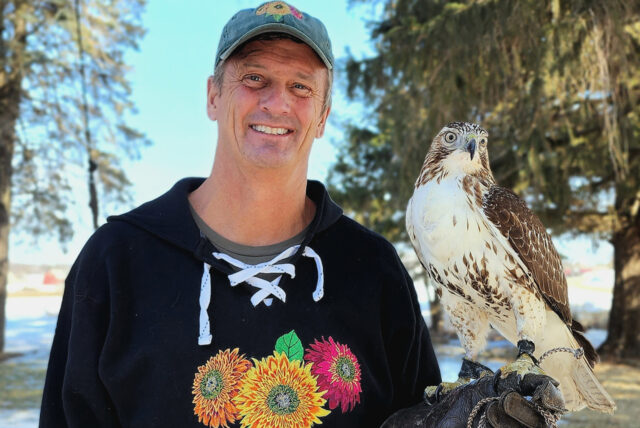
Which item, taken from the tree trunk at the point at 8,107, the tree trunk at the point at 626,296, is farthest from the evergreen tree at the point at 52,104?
the tree trunk at the point at 626,296

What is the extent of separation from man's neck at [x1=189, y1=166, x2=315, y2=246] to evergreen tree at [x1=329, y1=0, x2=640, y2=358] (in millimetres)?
5144

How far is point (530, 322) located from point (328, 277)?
2.17 ft

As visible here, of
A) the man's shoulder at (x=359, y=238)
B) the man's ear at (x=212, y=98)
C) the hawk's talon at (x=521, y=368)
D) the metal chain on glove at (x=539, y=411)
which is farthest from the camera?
the man's shoulder at (x=359, y=238)

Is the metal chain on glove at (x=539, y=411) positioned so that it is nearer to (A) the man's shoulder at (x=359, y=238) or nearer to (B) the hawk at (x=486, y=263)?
(B) the hawk at (x=486, y=263)

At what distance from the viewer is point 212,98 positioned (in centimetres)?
215

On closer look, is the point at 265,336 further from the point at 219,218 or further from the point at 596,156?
the point at 596,156

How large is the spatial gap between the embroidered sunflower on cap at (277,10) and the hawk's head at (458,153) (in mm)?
637

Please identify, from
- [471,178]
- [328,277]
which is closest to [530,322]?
[471,178]

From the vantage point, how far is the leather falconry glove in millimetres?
1568

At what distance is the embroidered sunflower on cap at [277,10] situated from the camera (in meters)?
1.96

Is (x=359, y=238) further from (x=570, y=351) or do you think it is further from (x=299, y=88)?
(x=570, y=351)

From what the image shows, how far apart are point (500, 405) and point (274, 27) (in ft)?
4.21

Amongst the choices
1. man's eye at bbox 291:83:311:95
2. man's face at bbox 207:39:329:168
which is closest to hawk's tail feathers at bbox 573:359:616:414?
man's face at bbox 207:39:329:168

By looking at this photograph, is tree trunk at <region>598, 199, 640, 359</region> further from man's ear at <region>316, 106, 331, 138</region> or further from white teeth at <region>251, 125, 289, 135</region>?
white teeth at <region>251, 125, 289, 135</region>
